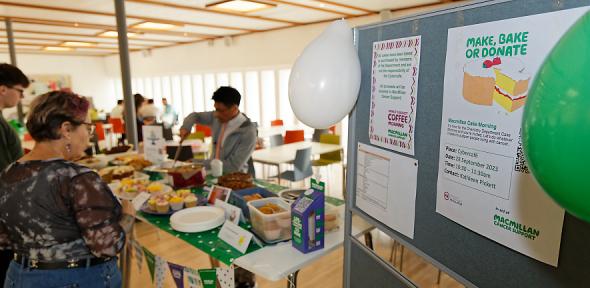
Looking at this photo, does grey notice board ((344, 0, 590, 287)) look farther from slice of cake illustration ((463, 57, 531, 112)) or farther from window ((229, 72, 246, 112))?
window ((229, 72, 246, 112))

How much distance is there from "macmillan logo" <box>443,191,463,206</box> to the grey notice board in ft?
0.13

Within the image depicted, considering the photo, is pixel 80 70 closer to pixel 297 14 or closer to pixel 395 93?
pixel 297 14

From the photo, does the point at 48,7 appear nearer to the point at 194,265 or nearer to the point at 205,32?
the point at 205,32

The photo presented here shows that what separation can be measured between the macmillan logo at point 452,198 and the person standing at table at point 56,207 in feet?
3.91

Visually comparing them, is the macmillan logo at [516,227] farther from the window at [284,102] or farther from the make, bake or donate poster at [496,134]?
the window at [284,102]

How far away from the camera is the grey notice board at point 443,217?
654 millimetres

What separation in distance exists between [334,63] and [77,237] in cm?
117

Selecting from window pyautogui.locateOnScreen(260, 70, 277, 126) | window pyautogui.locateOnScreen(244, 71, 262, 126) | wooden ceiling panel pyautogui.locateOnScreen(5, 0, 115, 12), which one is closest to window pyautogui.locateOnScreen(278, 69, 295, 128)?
window pyautogui.locateOnScreen(260, 70, 277, 126)

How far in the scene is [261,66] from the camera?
7.74 metres

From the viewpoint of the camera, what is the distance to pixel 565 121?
38cm

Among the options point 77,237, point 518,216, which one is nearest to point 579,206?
point 518,216

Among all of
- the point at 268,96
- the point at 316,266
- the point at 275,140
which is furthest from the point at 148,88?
the point at 316,266

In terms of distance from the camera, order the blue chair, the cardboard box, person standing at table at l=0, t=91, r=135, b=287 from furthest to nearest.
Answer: the blue chair → the cardboard box → person standing at table at l=0, t=91, r=135, b=287

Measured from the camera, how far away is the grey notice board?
65cm
